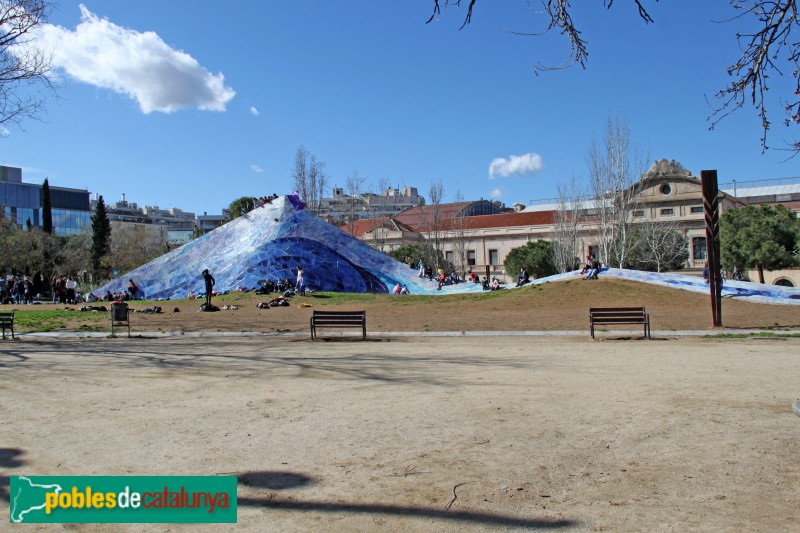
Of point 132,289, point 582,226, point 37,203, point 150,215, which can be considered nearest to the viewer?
point 132,289

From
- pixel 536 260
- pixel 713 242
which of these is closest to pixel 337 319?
pixel 713 242

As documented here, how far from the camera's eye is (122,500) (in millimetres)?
4395

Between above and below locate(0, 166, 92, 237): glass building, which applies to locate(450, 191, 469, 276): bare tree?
below

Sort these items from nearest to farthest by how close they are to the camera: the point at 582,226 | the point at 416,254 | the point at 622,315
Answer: the point at 622,315
the point at 416,254
the point at 582,226

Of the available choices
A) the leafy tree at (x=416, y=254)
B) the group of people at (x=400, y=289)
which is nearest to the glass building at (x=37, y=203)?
the leafy tree at (x=416, y=254)

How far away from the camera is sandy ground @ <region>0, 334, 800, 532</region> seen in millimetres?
4352

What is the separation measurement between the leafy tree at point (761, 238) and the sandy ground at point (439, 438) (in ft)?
140

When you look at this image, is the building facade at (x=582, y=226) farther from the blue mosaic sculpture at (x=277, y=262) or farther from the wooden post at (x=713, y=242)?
the wooden post at (x=713, y=242)

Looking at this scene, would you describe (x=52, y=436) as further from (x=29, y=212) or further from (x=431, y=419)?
(x=29, y=212)

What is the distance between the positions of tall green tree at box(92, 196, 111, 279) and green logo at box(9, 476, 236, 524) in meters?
62.1

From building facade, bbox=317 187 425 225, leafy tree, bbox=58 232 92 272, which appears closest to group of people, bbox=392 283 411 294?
leafy tree, bbox=58 232 92 272

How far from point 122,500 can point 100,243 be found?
70524 mm

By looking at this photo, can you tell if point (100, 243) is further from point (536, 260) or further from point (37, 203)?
point (536, 260)

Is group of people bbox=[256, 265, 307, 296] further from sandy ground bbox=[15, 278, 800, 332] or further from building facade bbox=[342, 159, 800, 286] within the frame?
building facade bbox=[342, 159, 800, 286]
